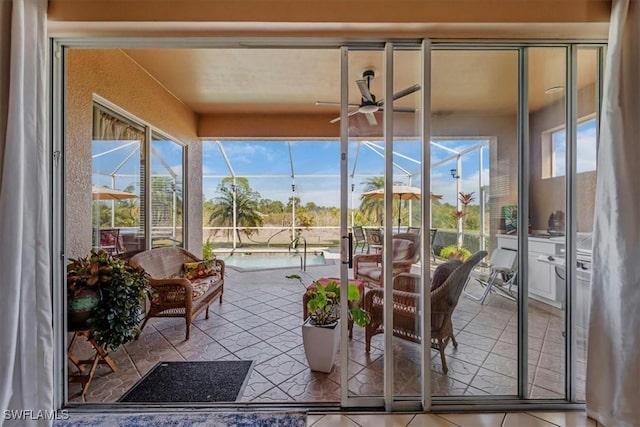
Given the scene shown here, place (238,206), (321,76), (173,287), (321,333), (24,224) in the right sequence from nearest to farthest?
(24,224) → (321,333) → (173,287) → (321,76) → (238,206)

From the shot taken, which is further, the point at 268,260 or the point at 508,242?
the point at 268,260

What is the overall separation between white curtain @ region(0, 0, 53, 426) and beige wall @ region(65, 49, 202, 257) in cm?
44

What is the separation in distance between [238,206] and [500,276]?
7813mm

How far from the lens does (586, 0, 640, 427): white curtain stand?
62.0 inches

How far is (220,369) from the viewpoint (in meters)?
2.33

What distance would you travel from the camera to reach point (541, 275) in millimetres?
1934

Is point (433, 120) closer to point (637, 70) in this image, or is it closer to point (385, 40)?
point (385, 40)

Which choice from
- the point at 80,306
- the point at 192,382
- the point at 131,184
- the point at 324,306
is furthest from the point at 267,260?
the point at 80,306

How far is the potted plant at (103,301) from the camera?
1.87 metres

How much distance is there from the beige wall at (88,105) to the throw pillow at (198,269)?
1241 millimetres

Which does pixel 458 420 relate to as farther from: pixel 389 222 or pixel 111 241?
pixel 111 241

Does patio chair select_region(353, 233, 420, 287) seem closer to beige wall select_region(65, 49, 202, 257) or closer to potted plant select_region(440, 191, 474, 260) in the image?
potted plant select_region(440, 191, 474, 260)

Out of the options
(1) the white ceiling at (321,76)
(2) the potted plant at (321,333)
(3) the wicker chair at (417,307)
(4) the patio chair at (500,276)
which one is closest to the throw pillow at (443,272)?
(3) the wicker chair at (417,307)

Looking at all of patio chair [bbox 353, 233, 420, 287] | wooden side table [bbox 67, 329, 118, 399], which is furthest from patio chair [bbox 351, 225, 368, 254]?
wooden side table [bbox 67, 329, 118, 399]
